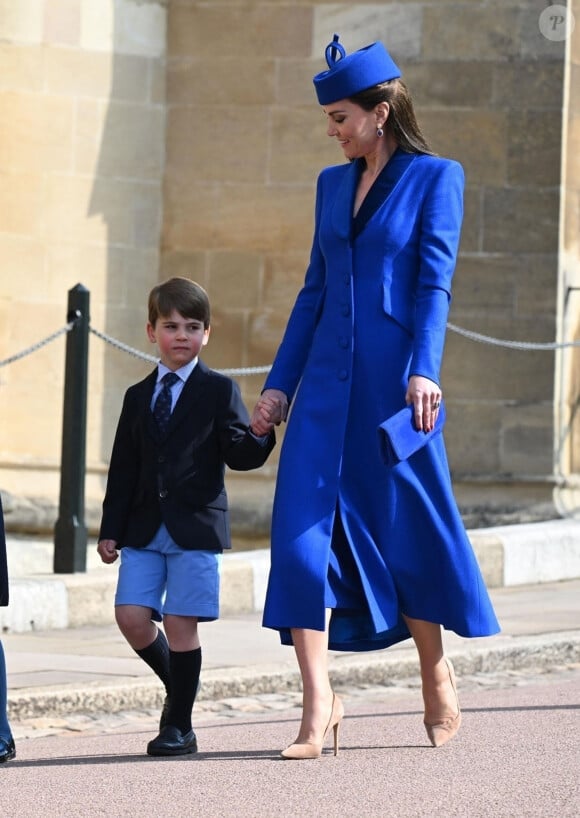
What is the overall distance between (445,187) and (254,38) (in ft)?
20.0

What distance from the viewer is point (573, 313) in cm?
1075

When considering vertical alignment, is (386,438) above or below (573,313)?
below

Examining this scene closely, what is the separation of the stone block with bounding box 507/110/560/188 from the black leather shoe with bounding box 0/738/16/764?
6.29m

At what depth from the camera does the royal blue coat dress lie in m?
4.80

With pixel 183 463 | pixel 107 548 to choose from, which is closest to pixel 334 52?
pixel 183 463

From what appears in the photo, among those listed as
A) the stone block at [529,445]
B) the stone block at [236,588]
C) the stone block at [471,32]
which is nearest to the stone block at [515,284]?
the stone block at [529,445]

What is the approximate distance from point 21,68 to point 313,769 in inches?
261

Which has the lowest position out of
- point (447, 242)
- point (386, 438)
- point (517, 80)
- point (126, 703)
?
point (126, 703)

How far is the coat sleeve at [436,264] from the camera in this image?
4.80 m

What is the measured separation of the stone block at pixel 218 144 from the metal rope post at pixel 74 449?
274cm

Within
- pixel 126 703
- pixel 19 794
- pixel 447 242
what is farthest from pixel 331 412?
pixel 126 703

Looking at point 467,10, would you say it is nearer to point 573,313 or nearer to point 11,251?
point 573,313

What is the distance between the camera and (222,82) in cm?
1085

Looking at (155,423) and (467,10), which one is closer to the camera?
(155,423)
